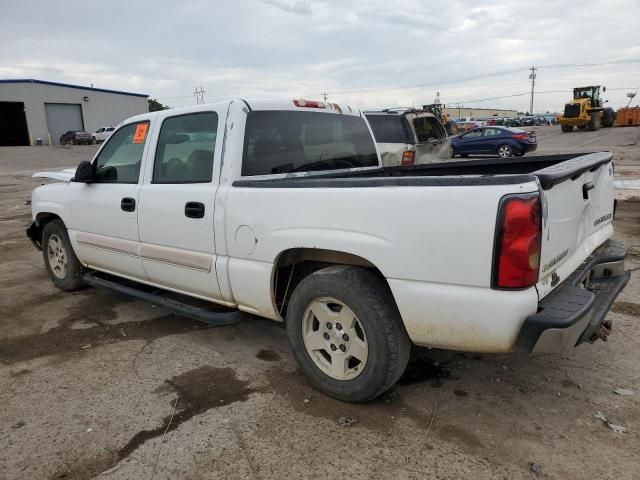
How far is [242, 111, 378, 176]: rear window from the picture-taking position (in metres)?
3.53

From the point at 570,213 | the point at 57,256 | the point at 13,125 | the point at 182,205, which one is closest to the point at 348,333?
the point at 570,213

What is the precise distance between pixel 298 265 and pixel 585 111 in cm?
3900

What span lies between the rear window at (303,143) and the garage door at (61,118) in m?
50.9

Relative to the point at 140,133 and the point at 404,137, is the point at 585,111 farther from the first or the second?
the point at 140,133

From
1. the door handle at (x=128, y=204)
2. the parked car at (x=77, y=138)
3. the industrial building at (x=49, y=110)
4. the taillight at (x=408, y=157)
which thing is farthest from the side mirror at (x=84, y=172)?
the industrial building at (x=49, y=110)

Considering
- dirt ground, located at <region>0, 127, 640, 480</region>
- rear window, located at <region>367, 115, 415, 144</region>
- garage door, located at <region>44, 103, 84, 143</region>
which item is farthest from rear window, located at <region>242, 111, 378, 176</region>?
garage door, located at <region>44, 103, 84, 143</region>

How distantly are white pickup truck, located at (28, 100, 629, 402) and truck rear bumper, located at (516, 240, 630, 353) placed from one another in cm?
1

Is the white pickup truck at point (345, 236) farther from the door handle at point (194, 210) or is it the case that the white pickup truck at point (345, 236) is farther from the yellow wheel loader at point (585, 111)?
the yellow wheel loader at point (585, 111)

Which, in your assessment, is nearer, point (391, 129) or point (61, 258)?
point (61, 258)

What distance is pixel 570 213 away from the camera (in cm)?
275

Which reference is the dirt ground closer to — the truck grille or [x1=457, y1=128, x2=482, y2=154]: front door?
[x1=457, y1=128, x2=482, y2=154]: front door

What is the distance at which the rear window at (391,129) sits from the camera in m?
10.2

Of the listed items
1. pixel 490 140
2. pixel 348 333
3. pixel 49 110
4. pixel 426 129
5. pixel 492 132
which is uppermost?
pixel 49 110

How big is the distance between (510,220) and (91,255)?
3914 millimetres
